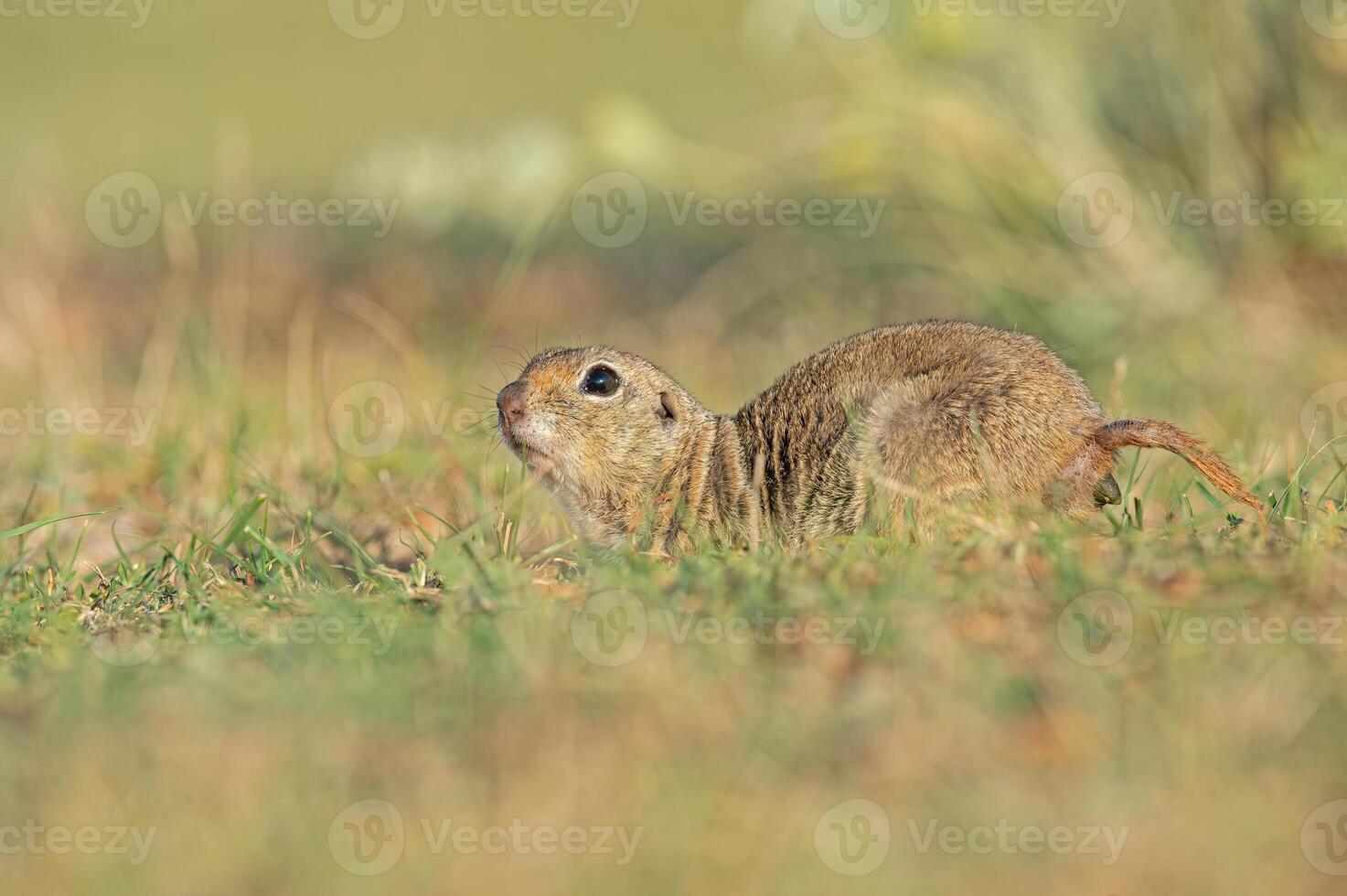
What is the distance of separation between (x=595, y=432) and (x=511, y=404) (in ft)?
0.95

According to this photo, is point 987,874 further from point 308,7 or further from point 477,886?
point 308,7

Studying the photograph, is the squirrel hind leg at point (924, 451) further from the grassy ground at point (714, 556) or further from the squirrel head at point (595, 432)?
the squirrel head at point (595, 432)

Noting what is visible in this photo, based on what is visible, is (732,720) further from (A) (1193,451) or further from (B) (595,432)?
(B) (595,432)

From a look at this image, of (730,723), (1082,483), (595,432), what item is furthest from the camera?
(595,432)

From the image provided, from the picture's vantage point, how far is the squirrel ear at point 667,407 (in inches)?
175

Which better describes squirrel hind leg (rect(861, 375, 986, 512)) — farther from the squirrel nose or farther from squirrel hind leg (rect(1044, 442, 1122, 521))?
the squirrel nose

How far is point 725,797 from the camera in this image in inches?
93.7

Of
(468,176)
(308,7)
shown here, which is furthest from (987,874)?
(308,7)

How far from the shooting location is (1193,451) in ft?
11.6

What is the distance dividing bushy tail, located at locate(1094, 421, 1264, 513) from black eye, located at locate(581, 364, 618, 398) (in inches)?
60.5

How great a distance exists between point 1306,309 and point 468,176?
3599 millimetres

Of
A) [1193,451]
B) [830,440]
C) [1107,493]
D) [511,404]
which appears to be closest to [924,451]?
[830,440]

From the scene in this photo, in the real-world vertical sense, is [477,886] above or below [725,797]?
below

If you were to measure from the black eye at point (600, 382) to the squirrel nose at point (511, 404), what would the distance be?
23 cm
